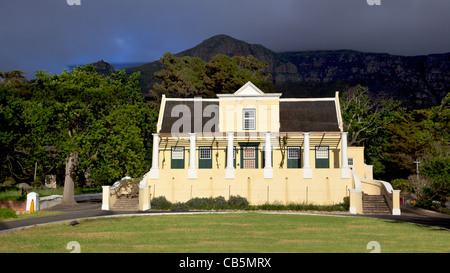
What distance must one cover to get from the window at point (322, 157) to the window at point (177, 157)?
1162cm

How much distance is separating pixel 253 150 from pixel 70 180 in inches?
599

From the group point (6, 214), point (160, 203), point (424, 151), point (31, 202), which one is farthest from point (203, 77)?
point (6, 214)

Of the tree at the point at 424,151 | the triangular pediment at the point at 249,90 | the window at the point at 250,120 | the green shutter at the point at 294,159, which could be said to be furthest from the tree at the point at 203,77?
the green shutter at the point at 294,159

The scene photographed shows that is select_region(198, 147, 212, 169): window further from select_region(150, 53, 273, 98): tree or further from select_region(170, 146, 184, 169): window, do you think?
select_region(150, 53, 273, 98): tree

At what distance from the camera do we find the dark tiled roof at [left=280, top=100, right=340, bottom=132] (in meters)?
40.4

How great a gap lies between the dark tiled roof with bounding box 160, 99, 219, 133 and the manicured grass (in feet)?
48.9

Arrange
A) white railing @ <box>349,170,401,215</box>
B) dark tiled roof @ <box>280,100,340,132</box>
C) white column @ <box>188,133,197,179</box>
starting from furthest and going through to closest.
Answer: dark tiled roof @ <box>280,100,340,132</box> < white column @ <box>188,133,197,179</box> < white railing @ <box>349,170,401,215</box>

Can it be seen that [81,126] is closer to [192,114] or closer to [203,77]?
[192,114]

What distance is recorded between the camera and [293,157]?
135ft

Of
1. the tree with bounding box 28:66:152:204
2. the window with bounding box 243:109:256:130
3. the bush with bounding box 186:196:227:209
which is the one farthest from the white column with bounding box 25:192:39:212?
the window with bounding box 243:109:256:130

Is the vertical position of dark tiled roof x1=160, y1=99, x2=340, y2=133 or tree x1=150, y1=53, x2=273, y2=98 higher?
tree x1=150, y1=53, x2=273, y2=98

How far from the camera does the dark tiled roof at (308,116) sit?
133 feet

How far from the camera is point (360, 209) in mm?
32406
